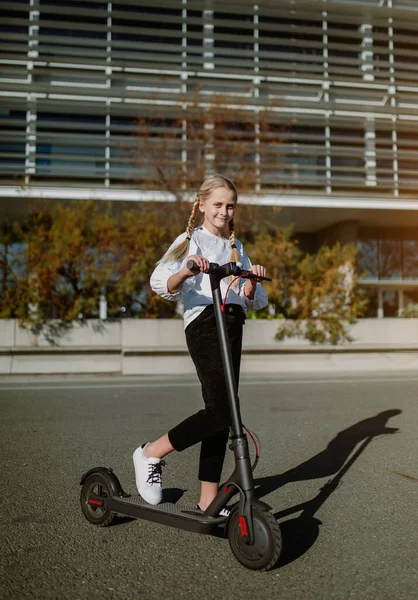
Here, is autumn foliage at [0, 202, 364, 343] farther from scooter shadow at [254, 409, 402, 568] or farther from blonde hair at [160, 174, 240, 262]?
blonde hair at [160, 174, 240, 262]

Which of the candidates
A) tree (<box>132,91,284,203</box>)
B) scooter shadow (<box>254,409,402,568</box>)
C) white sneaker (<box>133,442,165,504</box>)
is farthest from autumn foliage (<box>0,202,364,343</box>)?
white sneaker (<box>133,442,165,504</box>)

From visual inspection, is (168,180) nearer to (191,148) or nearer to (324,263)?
(191,148)

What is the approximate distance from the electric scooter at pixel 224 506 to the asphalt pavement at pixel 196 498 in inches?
4.0

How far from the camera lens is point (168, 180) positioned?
1547 centimetres

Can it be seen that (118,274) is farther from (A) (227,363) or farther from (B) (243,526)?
(B) (243,526)

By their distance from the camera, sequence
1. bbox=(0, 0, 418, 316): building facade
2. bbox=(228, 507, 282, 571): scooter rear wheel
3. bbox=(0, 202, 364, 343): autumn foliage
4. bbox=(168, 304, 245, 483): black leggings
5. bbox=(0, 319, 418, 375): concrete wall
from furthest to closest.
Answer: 1. bbox=(0, 0, 418, 316): building facade
2. bbox=(0, 202, 364, 343): autumn foliage
3. bbox=(0, 319, 418, 375): concrete wall
4. bbox=(168, 304, 245, 483): black leggings
5. bbox=(228, 507, 282, 571): scooter rear wheel

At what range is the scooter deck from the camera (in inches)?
105

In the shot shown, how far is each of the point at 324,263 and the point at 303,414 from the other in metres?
6.49

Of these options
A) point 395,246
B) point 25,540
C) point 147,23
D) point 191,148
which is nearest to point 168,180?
point 191,148

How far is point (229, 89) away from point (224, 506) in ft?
63.2

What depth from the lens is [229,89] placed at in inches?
797

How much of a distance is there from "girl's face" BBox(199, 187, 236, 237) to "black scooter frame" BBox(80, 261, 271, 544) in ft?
1.19

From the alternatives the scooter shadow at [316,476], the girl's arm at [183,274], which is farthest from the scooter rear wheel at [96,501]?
the girl's arm at [183,274]

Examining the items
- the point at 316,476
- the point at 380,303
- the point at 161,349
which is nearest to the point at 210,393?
the point at 316,476
